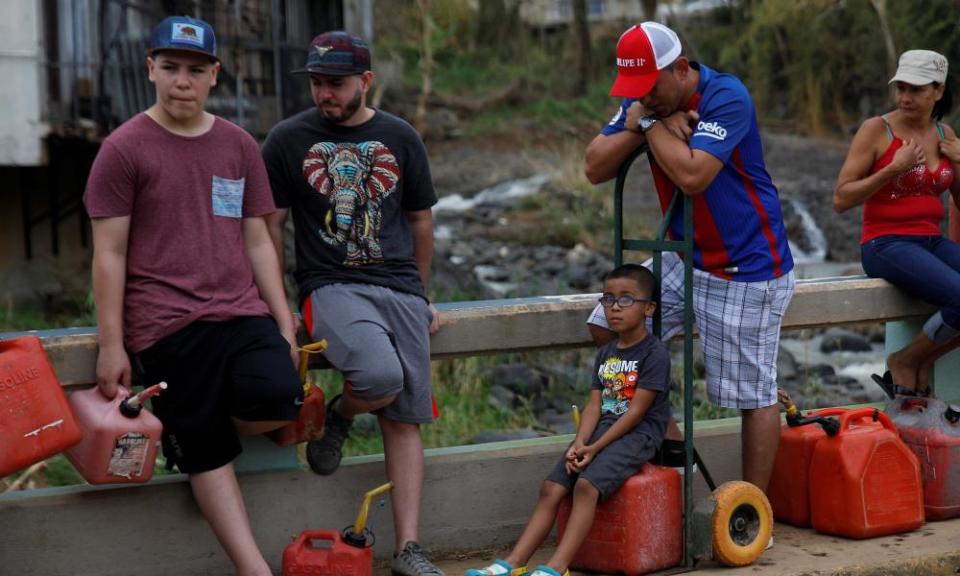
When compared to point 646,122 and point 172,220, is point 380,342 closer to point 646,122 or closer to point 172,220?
point 172,220

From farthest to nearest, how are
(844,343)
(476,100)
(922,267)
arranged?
1. (476,100)
2. (844,343)
3. (922,267)

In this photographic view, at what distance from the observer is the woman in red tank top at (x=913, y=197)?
5855 mm

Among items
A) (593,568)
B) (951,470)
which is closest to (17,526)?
(593,568)

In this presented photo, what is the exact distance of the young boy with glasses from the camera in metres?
4.82

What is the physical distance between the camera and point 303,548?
468 centimetres

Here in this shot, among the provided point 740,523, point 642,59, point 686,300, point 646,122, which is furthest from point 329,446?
point 642,59

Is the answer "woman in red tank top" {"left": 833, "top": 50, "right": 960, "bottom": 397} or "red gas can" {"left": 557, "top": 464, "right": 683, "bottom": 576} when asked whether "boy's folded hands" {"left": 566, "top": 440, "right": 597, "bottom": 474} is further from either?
"woman in red tank top" {"left": 833, "top": 50, "right": 960, "bottom": 397}

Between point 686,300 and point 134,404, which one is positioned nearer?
point 134,404

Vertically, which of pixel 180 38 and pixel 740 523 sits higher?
pixel 180 38

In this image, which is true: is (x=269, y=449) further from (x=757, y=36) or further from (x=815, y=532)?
(x=757, y=36)

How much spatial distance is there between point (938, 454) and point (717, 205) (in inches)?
59.0

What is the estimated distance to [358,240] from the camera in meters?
5.02

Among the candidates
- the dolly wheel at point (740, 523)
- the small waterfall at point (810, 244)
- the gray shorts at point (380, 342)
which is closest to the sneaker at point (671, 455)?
the dolly wheel at point (740, 523)

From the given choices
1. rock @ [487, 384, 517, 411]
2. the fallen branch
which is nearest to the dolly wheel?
rock @ [487, 384, 517, 411]
